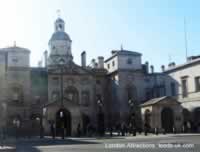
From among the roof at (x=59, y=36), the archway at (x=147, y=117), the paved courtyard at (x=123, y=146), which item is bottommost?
the paved courtyard at (x=123, y=146)

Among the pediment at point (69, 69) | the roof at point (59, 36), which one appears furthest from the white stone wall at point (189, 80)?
the roof at point (59, 36)

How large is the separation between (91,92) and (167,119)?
1561 centimetres

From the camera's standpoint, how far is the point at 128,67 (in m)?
64.9

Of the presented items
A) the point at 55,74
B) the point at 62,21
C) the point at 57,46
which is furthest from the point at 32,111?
the point at 62,21

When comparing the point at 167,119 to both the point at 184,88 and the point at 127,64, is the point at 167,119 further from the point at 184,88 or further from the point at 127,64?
the point at 127,64

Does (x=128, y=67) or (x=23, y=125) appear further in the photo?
(x=128, y=67)

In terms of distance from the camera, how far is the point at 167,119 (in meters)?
54.6

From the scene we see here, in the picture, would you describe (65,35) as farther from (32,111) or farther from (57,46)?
(32,111)

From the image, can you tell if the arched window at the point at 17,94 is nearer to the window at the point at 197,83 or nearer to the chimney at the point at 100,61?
the chimney at the point at 100,61

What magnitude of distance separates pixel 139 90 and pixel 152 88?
417cm

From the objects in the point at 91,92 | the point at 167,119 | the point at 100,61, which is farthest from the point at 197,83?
the point at 100,61

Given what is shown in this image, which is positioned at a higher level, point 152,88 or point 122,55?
point 122,55

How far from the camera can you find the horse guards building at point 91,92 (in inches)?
2106

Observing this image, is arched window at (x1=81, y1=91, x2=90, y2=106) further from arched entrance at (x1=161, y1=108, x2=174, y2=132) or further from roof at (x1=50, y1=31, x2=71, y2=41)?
arched entrance at (x1=161, y1=108, x2=174, y2=132)
